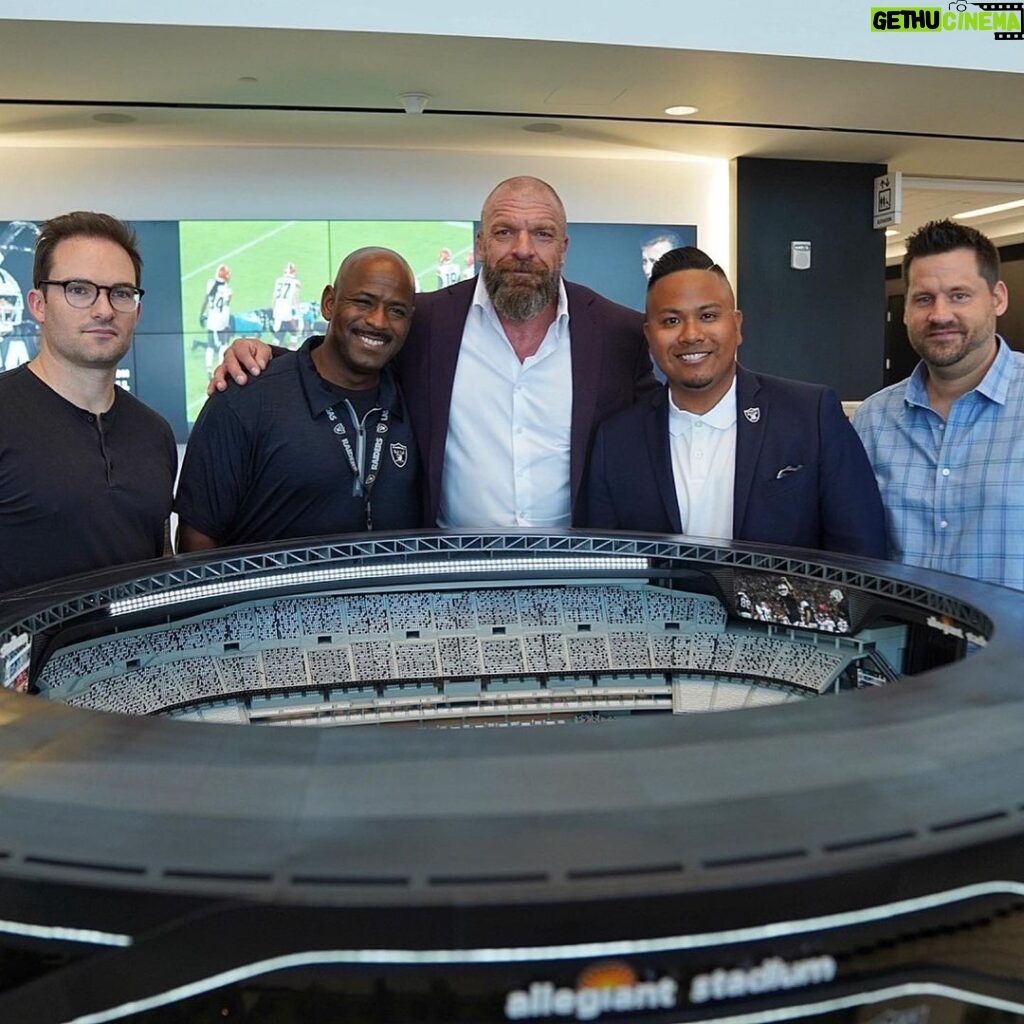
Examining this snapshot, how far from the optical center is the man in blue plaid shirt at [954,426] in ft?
7.27

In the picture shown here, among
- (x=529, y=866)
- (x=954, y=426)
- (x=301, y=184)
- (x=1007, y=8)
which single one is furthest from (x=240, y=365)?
(x=301, y=184)

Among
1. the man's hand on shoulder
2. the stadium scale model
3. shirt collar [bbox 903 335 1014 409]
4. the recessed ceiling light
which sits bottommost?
the stadium scale model

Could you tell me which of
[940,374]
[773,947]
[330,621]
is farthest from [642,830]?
[940,374]

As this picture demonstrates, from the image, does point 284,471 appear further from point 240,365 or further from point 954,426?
point 954,426

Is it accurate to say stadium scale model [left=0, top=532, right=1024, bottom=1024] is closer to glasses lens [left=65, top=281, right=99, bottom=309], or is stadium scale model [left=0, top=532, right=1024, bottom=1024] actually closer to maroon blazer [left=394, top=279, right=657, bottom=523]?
glasses lens [left=65, top=281, right=99, bottom=309]

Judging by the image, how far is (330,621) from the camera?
4.95 feet

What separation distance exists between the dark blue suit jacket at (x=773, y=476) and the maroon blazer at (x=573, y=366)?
0.26 m

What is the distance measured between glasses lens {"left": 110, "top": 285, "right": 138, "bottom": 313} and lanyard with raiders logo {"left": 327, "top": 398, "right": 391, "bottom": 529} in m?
0.53

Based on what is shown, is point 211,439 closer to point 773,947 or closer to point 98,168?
point 773,947

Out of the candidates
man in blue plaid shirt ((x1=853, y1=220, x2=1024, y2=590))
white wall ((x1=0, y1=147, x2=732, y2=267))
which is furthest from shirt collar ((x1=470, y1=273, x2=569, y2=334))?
white wall ((x1=0, y1=147, x2=732, y2=267))

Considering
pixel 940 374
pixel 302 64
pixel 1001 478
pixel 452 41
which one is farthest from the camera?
pixel 302 64

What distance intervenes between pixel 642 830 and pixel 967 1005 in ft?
0.88

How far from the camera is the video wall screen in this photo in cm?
836

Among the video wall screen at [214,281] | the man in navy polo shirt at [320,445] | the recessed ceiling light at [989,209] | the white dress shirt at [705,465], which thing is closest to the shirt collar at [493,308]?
the man in navy polo shirt at [320,445]
